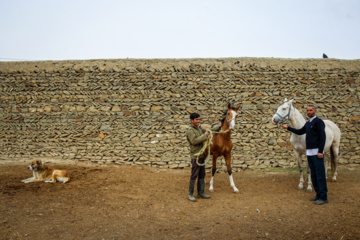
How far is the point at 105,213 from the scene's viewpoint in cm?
524

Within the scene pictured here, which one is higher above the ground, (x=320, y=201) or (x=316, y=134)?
(x=316, y=134)

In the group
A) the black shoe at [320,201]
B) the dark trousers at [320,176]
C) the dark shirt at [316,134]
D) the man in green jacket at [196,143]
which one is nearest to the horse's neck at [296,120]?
the dark shirt at [316,134]

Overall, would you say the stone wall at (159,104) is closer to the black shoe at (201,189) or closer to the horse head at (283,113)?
the horse head at (283,113)

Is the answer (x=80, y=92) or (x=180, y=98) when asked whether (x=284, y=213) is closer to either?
(x=180, y=98)

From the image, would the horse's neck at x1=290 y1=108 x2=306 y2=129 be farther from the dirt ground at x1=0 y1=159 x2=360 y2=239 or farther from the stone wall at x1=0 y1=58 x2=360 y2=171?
the stone wall at x1=0 y1=58 x2=360 y2=171

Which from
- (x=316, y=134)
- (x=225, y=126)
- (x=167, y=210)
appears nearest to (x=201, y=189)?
(x=167, y=210)

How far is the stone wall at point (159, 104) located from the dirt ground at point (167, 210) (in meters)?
1.91

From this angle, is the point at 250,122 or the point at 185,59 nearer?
the point at 250,122

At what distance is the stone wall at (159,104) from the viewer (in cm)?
975

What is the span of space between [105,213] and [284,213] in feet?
11.7

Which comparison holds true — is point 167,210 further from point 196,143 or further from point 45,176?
point 45,176

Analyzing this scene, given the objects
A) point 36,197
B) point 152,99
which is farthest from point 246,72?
point 36,197

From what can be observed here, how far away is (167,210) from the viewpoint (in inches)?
214

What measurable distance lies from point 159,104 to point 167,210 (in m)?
5.27
